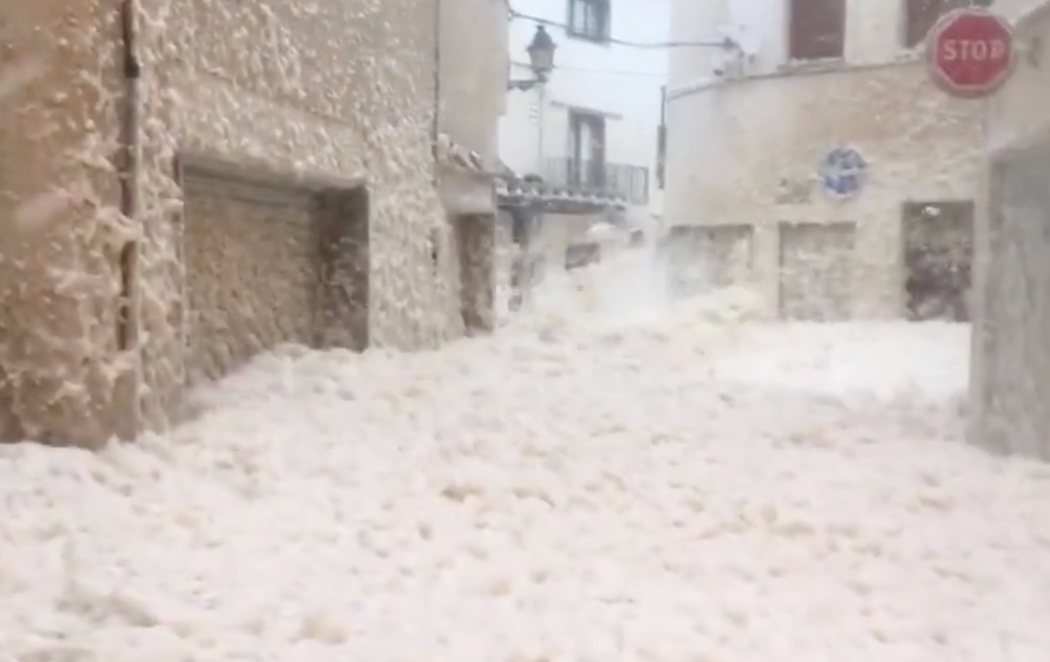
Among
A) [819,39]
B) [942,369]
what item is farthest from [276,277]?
[819,39]

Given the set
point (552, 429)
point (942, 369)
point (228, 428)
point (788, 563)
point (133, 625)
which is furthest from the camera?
point (942, 369)

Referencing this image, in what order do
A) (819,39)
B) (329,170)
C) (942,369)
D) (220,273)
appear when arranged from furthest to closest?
(819,39) → (942,369) → (329,170) → (220,273)

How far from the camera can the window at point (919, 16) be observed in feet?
38.1

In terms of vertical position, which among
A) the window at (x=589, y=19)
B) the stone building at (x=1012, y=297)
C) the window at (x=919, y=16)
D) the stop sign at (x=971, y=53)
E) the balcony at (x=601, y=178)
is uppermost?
the window at (x=589, y=19)

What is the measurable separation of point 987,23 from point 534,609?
3273mm

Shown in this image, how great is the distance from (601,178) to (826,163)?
8038mm

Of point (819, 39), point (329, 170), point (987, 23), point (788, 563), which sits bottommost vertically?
point (788, 563)

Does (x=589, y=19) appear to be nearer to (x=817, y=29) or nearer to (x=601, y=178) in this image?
(x=601, y=178)

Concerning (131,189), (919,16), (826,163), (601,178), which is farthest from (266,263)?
(601,178)

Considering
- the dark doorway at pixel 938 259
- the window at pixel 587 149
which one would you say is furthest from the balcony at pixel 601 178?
Answer: the dark doorway at pixel 938 259

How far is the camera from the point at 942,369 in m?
8.30

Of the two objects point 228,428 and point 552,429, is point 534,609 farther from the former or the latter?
point 552,429

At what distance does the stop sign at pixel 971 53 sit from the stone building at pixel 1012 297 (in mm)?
79

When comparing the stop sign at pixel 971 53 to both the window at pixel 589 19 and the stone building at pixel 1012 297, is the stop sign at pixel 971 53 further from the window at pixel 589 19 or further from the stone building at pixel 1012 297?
the window at pixel 589 19
